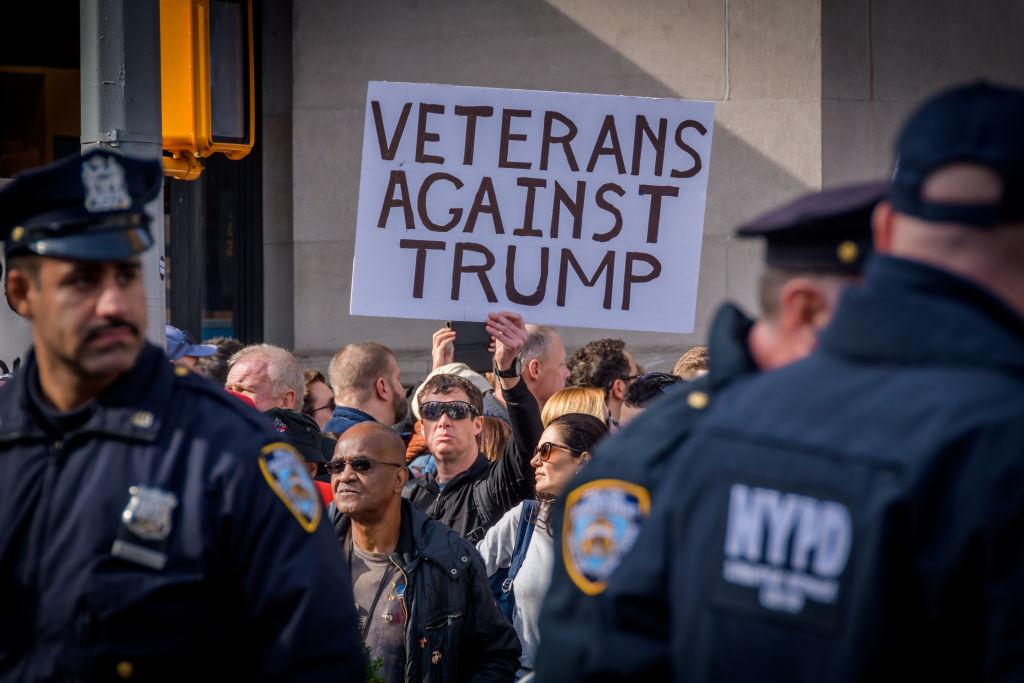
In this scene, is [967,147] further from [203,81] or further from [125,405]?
[203,81]

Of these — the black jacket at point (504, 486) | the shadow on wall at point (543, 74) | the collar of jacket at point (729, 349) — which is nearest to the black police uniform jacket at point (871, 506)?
the collar of jacket at point (729, 349)

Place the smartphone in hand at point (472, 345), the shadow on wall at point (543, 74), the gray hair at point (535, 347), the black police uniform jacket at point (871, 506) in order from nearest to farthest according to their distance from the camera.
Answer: the black police uniform jacket at point (871, 506), the gray hair at point (535, 347), the smartphone in hand at point (472, 345), the shadow on wall at point (543, 74)

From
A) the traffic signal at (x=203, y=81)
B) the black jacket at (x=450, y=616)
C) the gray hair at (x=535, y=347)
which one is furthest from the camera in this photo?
the gray hair at (x=535, y=347)

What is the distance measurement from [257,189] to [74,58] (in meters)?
2.14

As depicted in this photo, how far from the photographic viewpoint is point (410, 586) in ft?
15.6

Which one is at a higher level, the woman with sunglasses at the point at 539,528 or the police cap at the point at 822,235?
the police cap at the point at 822,235

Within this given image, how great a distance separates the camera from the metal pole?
15.0ft

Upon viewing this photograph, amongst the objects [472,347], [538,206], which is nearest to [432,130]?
[538,206]

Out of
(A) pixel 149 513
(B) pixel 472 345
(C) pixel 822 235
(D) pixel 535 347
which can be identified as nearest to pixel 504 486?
(D) pixel 535 347

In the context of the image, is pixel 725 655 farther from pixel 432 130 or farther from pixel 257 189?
pixel 257 189

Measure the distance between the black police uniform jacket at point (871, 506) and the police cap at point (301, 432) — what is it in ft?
13.8

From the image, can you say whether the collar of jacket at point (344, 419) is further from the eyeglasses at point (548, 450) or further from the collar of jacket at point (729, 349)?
the collar of jacket at point (729, 349)

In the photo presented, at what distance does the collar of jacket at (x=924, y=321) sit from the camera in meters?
1.77

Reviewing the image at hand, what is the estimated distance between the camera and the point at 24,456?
282cm
